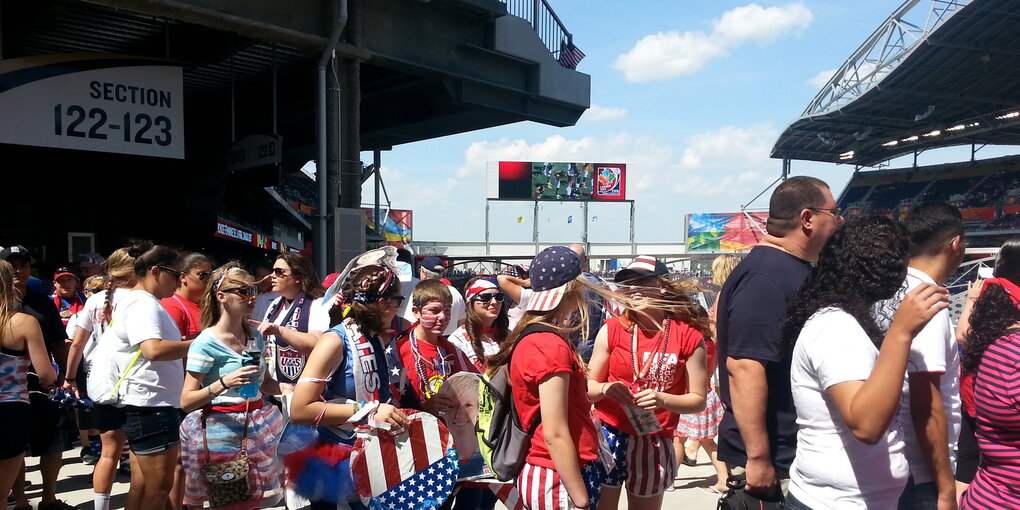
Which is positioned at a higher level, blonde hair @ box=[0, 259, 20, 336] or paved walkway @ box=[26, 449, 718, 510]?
blonde hair @ box=[0, 259, 20, 336]

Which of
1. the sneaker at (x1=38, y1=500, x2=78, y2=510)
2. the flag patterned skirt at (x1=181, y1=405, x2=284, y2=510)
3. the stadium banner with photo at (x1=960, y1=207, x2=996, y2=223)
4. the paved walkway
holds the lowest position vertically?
the paved walkway

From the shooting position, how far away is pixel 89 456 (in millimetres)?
6070

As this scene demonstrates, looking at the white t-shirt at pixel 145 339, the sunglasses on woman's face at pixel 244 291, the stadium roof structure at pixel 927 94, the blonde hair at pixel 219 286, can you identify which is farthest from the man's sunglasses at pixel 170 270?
the stadium roof structure at pixel 927 94

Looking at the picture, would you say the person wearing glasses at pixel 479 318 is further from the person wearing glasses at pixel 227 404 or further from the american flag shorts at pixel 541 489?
the american flag shorts at pixel 541 489

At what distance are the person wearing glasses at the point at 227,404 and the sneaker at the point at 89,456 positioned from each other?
3.25m

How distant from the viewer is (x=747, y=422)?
2439 millimetres

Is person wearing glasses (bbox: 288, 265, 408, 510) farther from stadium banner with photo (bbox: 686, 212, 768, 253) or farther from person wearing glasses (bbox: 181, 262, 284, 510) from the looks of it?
stadium banner with photo (bbox: 686, 212, 768, 253)

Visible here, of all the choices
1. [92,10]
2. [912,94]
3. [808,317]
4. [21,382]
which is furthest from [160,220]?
[912,94]

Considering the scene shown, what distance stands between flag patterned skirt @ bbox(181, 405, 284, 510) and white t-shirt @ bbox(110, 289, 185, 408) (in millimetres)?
556

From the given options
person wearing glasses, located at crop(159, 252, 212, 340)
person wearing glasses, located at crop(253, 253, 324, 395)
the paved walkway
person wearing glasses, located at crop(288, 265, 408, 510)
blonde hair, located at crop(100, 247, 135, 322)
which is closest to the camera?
person wearing glasses, located at crop(288, 265, 408, 510)

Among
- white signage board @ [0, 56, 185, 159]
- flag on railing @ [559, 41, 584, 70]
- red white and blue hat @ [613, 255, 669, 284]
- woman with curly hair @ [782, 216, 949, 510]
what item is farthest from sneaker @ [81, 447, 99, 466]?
flag on railing @ [559, 41, 584, 70]

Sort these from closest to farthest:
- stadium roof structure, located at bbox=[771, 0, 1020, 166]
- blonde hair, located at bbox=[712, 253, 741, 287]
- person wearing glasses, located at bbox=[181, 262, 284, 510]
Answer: person wearing glasses, located at bbox=[181, 262, 284, 510], blonde hair, located at bbox=[712, 253, 741, 287], stadium roof structure, located at bbox=[771, 0, 1020, 166]

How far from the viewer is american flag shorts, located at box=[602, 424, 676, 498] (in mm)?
3258

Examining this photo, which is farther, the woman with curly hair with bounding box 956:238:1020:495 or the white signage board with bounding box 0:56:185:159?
the white signage board with bounding box 0:56:185:159
